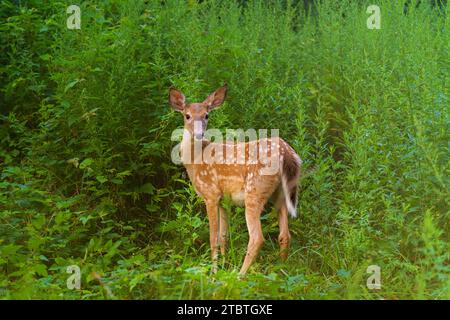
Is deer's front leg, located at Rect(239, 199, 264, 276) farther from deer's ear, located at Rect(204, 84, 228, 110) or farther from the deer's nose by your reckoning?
deer's ear, located at Rect(204, 84, 228, 110)

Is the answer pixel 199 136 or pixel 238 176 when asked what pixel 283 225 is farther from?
pixel 199 136

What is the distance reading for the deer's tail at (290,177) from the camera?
5438 millimetres

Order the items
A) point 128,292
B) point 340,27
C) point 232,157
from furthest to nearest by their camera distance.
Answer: point 340,27, point 232,157, point 128,292

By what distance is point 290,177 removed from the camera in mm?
5473

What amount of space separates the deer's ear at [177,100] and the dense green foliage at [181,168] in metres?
0.26

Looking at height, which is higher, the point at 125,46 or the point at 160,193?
the point at 125,46

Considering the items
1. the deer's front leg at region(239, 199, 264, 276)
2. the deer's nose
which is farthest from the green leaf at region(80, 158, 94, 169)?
the deer's front leg at region(239, 199, 264, 276)

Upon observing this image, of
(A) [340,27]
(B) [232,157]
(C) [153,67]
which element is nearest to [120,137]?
(C) [153,67]

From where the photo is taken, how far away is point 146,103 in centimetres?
639

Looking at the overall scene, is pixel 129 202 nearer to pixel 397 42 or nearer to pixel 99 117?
pixel 99 117

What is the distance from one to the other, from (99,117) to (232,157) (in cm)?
138

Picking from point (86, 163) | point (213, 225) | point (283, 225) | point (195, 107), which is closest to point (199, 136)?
point (195, 107)

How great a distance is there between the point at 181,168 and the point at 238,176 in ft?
2.95

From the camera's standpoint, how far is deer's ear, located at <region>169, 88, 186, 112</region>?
5.73 metres
